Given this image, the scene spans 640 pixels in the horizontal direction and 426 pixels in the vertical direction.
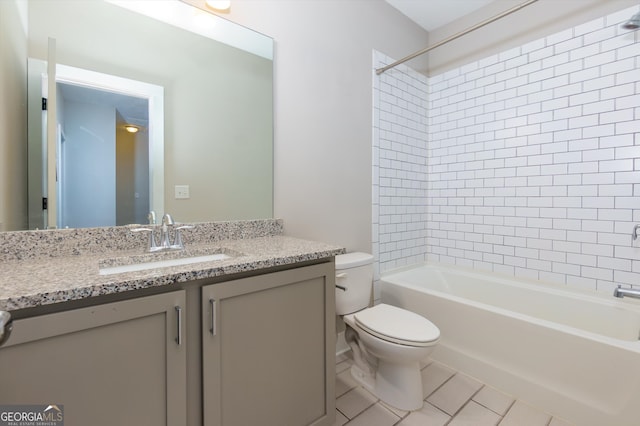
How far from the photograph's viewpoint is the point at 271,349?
116cm

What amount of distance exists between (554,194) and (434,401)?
1656mm

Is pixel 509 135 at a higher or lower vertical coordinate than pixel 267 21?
lower

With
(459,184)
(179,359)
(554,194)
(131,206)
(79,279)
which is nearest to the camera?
(79,279)

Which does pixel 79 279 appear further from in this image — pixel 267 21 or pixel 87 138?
Result: pixel 267 21

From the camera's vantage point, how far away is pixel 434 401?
1.69 metres

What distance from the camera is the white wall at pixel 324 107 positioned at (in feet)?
6.10

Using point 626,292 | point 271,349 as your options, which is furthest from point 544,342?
point 271,349

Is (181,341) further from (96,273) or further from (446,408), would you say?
(446,408)

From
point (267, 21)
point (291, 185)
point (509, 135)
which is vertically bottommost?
point (291, 185)

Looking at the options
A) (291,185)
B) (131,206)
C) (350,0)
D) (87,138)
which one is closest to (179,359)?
(131,206)

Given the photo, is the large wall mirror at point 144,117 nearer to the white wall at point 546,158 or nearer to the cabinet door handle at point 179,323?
the cabinet door handle at point 179,323

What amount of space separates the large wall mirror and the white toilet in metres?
0.71

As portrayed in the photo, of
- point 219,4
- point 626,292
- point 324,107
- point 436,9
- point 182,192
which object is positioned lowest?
point 626,292

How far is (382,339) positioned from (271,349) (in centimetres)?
69
